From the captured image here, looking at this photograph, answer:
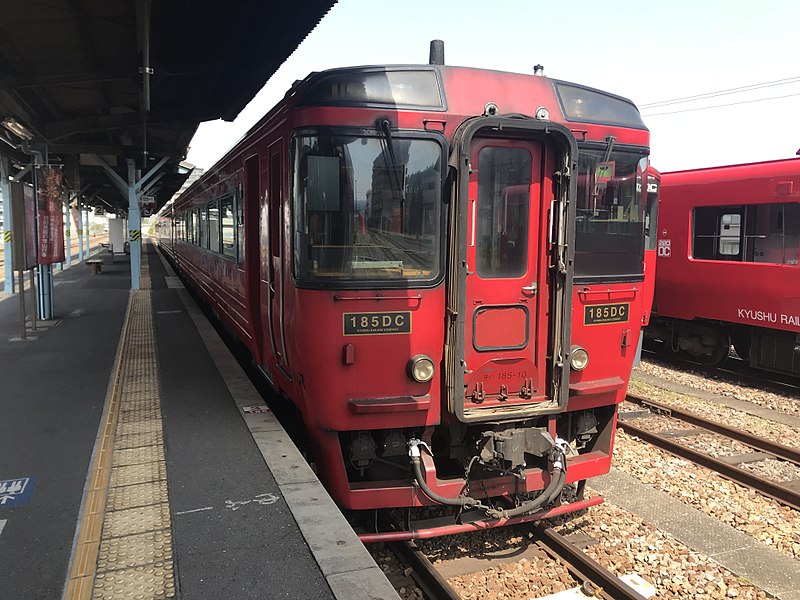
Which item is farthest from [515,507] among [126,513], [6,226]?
[6,226]

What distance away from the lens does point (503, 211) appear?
4.38 m

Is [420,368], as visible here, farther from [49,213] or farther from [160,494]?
[49,213]

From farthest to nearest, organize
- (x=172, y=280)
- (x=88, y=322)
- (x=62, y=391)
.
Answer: (x=172, y=280), (x=88, y=322), (x=62, y=391)


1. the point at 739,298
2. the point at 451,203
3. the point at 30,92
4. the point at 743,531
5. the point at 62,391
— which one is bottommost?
the point at 743,531

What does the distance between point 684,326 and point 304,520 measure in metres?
9.15

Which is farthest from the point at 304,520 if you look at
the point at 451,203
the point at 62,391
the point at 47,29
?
the point at 47,29

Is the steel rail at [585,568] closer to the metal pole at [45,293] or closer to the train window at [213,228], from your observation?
the train window at [213,228]

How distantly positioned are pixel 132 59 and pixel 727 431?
28.4ft

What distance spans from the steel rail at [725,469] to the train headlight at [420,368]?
3513 mm

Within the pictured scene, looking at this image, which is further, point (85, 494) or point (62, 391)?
point (62, 391)

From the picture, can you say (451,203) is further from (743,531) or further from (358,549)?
(743,531)

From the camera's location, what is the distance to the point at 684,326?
36.0 ft

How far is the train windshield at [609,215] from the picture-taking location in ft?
15.2

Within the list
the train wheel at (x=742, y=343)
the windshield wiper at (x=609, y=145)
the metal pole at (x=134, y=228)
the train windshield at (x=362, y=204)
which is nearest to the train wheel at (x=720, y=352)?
the train wheel at (x=742, y=343)
